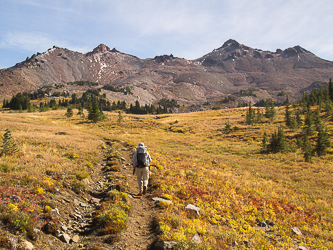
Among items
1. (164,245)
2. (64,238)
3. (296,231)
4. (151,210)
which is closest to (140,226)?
(151,210)

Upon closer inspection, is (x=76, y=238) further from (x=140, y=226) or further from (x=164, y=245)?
(x=164, y=245)

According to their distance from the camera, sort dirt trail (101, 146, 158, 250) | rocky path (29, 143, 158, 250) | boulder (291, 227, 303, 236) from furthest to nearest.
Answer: boulder (291, 227, 303, 236)
dirt trail (101, 146, 158, 250)
rocky path (29, 143, 158, 250)

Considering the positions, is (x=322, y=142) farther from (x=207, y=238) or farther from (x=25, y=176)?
(x=25, y=176)

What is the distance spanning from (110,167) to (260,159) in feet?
81.1

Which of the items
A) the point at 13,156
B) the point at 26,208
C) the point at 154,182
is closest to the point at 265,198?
the point at 154,182

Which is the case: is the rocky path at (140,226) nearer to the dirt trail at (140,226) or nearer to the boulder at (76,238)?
the dirt trail at (140,226)

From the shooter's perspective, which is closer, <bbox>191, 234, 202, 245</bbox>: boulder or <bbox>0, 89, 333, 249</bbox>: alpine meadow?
<bbox>0, 89, 333, 249</bbox>: alpine meadow

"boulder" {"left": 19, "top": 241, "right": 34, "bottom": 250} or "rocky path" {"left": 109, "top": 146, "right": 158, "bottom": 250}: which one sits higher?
"boulder" {"left": 19, "top": 241, "right": 34, "bottom": 250}

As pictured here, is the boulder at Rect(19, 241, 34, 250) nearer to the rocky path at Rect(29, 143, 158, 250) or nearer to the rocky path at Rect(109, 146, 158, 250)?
the rocky path at Rect(29, 143, 158, 250)

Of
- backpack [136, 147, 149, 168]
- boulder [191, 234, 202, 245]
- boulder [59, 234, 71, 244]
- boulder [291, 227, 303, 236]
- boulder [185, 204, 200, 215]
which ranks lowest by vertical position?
boulder [291, 227, 303, 236]

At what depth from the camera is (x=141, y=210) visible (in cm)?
918

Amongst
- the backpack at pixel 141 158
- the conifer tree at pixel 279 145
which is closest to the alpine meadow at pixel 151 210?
the backpack at pixel 141 158

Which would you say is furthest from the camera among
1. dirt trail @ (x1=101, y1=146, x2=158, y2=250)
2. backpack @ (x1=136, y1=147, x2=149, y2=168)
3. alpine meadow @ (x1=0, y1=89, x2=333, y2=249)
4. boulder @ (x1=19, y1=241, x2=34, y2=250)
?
backpack @ (x1=136, y1=147, x2=149, y2=168)

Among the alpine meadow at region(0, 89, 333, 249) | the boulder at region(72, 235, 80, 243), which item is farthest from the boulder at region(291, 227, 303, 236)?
the boulder at region(72, 235, 80, 243)
